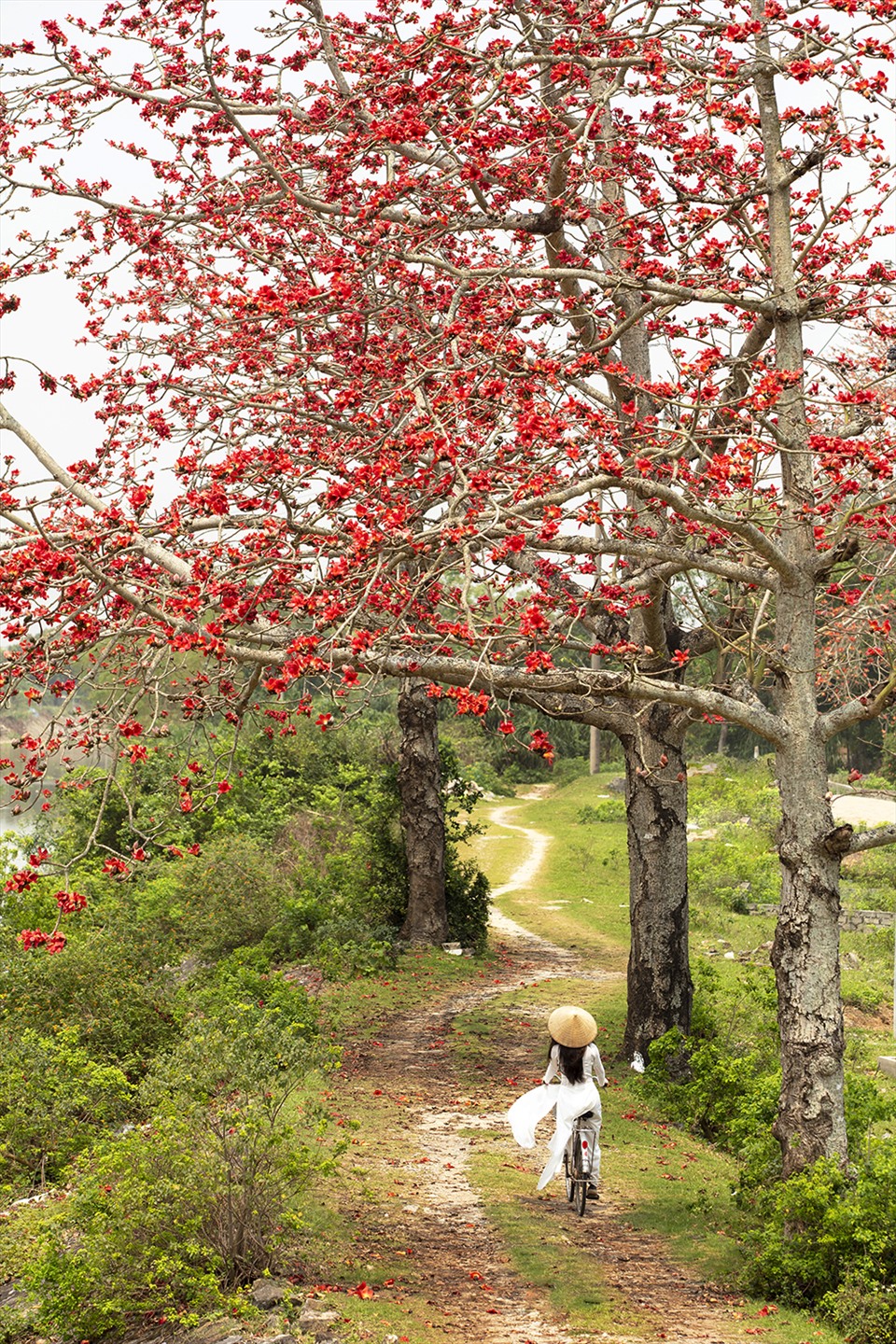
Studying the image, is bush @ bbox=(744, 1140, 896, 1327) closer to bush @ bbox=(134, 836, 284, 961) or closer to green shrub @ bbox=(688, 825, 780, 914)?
bush @ bbox=(134, 836, 284, 961)

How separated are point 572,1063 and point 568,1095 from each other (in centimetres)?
20

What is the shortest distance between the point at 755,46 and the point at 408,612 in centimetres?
477

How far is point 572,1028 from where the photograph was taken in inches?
300

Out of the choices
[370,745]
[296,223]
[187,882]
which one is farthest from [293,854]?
[296,223]

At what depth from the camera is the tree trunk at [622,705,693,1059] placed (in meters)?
12.1

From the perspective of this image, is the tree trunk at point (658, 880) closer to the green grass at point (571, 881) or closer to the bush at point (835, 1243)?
the bush at point (835, 1243)

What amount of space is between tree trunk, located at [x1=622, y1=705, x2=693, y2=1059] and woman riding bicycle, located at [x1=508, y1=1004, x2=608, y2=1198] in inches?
177

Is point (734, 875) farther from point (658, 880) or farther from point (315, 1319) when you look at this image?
point (315, 1319)

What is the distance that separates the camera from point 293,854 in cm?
2134

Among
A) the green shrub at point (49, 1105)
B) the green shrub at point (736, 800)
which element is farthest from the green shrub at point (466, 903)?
the green shrub at point (736, 800)

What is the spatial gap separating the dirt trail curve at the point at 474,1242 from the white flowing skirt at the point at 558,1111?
77cm

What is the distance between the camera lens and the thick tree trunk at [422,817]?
17969mm

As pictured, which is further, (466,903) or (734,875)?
(734,875)

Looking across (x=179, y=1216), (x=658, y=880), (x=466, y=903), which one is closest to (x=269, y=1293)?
(x=179, y=1216)
